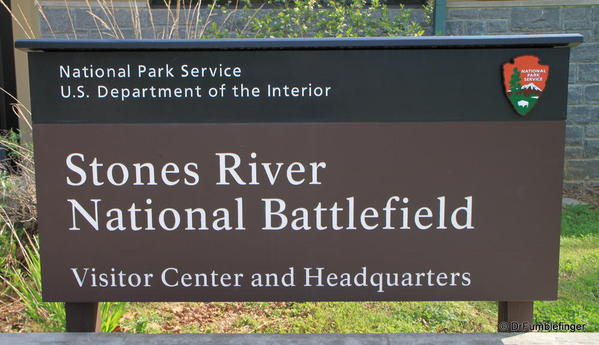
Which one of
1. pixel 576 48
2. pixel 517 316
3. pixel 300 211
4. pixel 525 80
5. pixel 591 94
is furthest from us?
pixel 591 94

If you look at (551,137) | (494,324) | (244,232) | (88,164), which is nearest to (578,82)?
(494,324)

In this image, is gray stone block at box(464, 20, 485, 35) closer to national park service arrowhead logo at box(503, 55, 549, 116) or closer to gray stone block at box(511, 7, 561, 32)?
gray stone block at box(511, 7, 561, 32)

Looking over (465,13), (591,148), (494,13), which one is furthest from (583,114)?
(465,13)

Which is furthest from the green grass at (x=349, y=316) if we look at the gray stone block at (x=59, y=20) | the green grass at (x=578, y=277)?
the gray stone block at (x=59, y=20)

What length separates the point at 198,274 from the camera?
99.3 inches

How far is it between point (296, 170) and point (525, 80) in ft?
3.22

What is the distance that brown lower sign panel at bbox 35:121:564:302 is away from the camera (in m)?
2.45

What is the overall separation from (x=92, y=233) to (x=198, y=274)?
470 millimetres

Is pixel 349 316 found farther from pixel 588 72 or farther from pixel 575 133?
pixel 588 72

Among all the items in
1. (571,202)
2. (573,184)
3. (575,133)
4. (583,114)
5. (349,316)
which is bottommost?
(349,316)

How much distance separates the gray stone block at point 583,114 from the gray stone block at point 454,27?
1440 millimetres

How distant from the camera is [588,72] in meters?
6.19

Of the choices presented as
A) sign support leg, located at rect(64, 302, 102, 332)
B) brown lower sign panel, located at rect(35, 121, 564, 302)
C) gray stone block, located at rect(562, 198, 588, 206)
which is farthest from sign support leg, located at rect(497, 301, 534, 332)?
gray stone block, located at rect(562, 198, 588, 206)

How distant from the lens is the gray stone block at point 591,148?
6.31 meters
